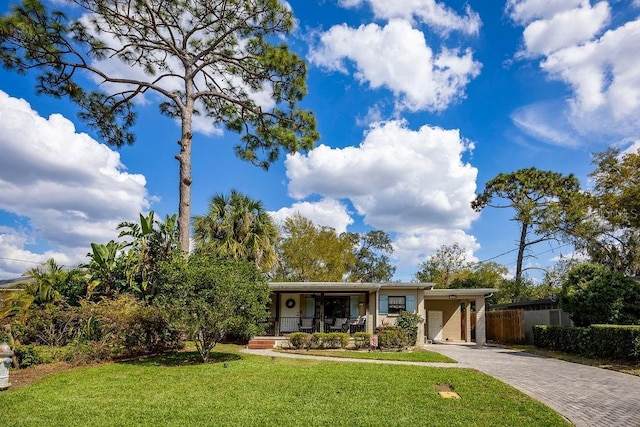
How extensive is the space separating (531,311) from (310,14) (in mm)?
16991

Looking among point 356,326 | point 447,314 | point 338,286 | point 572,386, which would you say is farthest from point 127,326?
point 447,314

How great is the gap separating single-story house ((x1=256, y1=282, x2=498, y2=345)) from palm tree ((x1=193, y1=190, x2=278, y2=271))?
87.5 inches

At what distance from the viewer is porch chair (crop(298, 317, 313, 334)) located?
18.6 metres

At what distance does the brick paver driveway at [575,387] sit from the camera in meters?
6.34

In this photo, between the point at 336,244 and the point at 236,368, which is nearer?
the point at 236,368

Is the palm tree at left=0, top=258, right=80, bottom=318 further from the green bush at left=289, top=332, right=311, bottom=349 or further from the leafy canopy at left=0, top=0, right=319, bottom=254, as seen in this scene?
the green bush at left=289, top=332, right=311, bottom=349

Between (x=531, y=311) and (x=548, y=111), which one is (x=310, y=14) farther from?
(x=531, y=311)

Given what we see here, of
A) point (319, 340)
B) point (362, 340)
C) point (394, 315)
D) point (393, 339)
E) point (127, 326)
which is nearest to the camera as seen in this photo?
point (127, 326)

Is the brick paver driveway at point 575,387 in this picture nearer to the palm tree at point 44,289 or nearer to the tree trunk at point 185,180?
the tree trunk at point 185,180

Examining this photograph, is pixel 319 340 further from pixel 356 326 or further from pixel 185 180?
pixel 185 180

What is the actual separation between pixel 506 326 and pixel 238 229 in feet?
47.4

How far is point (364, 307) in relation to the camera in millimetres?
19641

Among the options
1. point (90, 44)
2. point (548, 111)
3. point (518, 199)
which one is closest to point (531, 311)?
point (518, 199)

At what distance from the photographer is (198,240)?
764 inches
